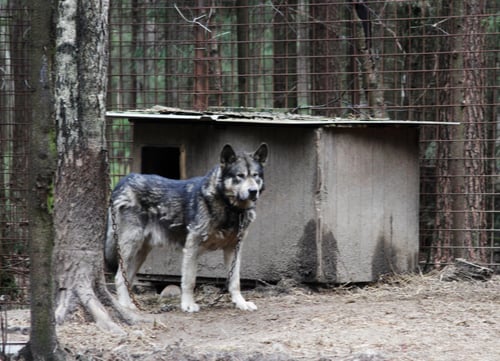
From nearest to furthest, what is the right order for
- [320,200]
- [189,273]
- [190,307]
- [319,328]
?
[319,328] < [190,307] < [189,273] < [320,200]

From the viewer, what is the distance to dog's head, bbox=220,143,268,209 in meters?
7.98

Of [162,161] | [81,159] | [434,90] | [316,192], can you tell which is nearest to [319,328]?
[81,159]

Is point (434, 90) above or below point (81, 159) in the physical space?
above

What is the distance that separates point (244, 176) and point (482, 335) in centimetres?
272

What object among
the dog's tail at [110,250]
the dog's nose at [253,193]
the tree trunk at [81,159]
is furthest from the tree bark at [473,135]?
the tree trunk at [81,159]

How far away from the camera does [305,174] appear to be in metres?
9.05

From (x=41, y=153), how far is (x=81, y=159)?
1.72m

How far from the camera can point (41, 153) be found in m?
4.95

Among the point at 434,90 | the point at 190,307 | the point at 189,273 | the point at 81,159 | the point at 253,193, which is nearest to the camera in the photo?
the point at 81,159

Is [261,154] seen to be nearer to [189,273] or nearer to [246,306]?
[189,273]

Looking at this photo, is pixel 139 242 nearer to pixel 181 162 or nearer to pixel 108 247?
pixel 108 247

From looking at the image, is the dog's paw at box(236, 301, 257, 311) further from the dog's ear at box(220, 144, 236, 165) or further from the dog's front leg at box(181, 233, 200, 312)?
the dog's ear at box(220, 144, 236, 165)

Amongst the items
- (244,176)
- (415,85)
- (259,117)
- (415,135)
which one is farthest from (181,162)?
(415,85)

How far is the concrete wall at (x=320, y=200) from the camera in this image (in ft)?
29.5
